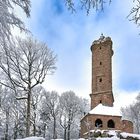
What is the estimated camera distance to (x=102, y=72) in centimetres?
4609

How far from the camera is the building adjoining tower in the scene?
40.5 metres

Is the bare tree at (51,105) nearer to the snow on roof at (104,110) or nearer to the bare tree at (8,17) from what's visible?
the snow on roof at (104,110)

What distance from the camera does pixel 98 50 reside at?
47.7 meters

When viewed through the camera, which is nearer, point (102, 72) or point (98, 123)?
point (98, 123)

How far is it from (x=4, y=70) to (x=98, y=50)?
23832 mm

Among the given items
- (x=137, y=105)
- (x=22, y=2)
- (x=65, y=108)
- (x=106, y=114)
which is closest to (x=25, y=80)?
(x=106, y=114)

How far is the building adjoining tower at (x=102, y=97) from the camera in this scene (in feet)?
133

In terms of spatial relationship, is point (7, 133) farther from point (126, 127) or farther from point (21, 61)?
point (21, 61)

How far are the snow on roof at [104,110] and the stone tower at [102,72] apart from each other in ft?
4.10

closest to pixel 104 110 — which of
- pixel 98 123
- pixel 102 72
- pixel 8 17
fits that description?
pixel 98 123

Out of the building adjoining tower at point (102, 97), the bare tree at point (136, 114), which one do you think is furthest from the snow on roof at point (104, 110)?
the bare tree at point (136, 114)

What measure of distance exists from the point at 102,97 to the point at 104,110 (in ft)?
8.83

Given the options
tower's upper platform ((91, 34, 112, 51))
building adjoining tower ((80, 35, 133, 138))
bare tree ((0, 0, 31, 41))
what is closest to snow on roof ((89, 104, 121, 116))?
building adjoining tower ((80, 35, 133, 138))

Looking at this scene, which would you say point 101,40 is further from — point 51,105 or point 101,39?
point 51,105
